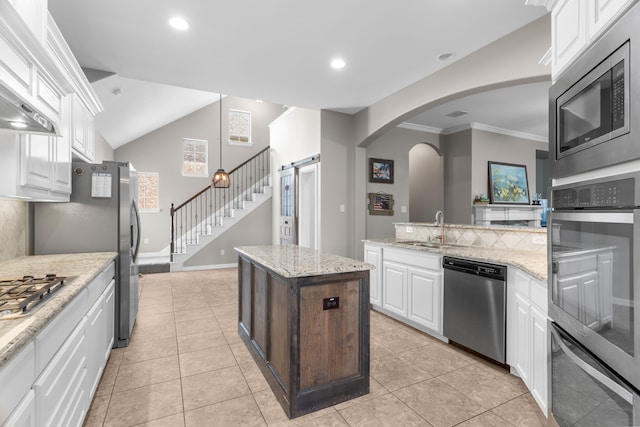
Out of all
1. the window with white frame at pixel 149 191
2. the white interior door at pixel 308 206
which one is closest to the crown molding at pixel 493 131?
the white interior door at pixel 308 206

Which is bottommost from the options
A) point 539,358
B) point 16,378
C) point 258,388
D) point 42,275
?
point 258,388

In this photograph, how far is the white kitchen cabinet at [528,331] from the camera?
6.24 ft

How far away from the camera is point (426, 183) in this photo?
6.88m

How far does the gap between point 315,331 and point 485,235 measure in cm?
241

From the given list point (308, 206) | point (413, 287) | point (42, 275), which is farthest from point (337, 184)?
point (42, 275)

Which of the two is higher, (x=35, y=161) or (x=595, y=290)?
(x=35, y=161)

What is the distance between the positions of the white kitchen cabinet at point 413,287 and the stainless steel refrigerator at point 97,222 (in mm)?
2798

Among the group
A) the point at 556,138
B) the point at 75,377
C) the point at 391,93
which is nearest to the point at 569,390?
the point at 556,138

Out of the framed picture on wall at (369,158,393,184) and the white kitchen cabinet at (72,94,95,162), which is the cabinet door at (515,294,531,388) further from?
the white kitchen cabinet at (72,94,95,162)

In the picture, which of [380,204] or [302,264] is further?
[380,204]

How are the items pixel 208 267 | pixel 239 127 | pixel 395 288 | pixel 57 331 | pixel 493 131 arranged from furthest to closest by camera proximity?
pixel 239 127 < pixel 208 267 < pixel 493 131 < pixel 395 288 < pixel 57 331

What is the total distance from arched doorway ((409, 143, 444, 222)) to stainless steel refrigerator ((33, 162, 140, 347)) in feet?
18.2

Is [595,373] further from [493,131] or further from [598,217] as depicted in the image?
[493,131]

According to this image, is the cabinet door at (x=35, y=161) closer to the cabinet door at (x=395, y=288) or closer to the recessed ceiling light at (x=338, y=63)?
the recessed ceiling light at (x=338, y=63)
